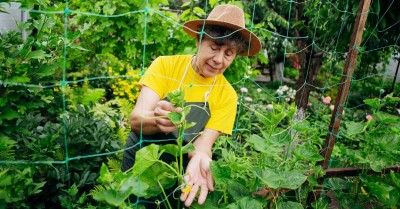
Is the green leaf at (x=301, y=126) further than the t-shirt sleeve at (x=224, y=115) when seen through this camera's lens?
No

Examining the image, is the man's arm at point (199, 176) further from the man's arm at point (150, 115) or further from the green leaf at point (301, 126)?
the green leaf at point (301, 126)

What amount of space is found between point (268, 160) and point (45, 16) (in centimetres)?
107

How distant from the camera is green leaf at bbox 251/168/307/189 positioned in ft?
4.23

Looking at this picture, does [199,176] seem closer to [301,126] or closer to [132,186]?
[132,186]

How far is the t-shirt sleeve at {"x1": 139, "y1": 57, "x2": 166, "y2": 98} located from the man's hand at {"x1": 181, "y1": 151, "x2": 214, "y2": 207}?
37 cm

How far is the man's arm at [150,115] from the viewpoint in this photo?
1312mm

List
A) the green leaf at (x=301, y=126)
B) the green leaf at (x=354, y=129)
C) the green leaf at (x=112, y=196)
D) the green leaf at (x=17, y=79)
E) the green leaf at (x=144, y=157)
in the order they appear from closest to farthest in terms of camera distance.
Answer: the green leaf at (x=112, y=196), the green leaf at (x=144, y=157), the green leaf at (x=17, y=79), the green leaf at (x=301, y=126), the green leaf at (x=354, y=129)

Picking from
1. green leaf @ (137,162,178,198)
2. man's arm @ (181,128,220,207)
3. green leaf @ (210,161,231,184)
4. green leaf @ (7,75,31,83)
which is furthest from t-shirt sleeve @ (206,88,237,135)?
green leaf @ (7,75,31,83)

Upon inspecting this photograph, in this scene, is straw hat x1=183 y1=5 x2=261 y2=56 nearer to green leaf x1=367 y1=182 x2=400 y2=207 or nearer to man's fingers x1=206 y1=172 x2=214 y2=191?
man's fingers x1=206 y1=172 x2=214 y2=191

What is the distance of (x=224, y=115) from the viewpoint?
1688 mm

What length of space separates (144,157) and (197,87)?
649 millimetres

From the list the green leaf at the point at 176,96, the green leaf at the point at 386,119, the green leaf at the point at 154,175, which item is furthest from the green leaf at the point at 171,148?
the green leaf at the point at 386,119

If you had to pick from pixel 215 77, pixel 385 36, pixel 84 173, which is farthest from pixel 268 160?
pixel 385 36

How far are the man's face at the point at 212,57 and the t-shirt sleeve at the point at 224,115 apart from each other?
16 centimetres
